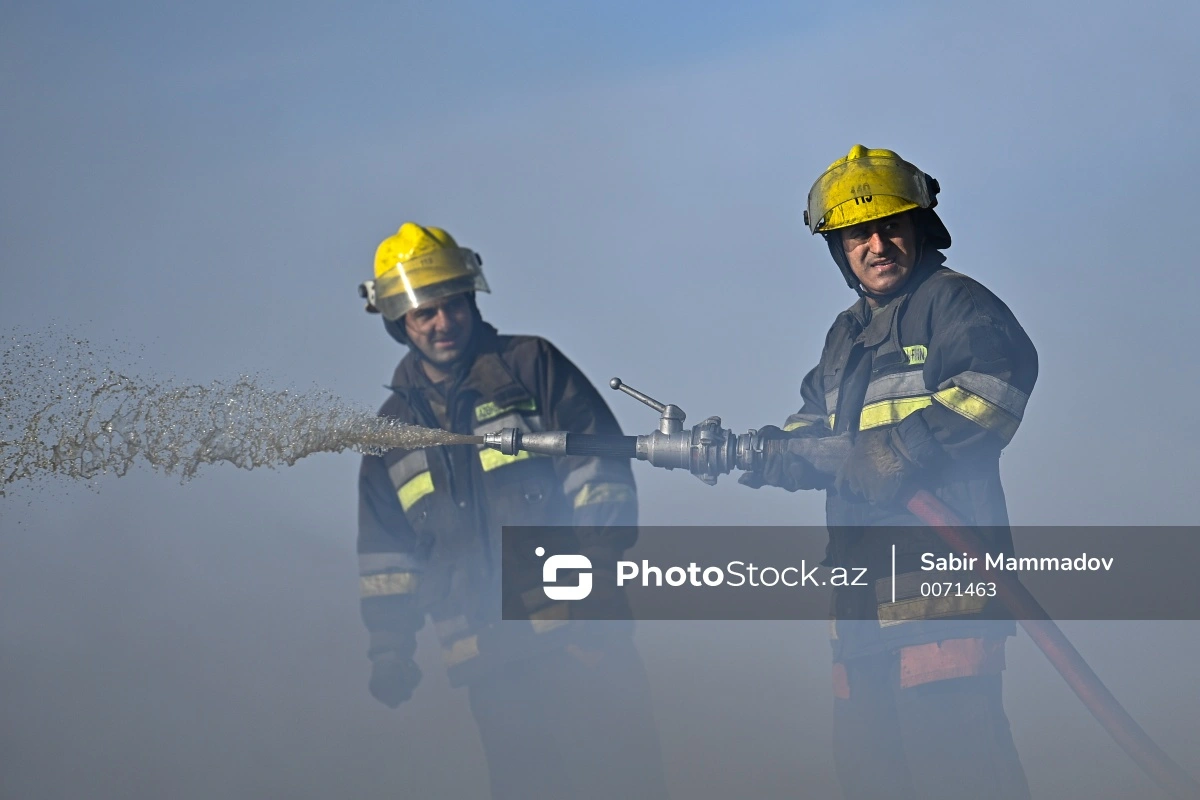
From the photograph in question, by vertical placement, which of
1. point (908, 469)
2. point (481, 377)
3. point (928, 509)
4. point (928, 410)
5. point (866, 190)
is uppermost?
point (866, 190)

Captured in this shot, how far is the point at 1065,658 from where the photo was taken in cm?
626

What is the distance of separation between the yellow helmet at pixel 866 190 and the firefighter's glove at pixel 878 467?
0.94 m

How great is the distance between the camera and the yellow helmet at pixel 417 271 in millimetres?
7680

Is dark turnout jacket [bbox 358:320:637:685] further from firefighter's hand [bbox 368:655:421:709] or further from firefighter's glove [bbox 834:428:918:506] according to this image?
firefighter's glove [bbox 834:428:918:506]

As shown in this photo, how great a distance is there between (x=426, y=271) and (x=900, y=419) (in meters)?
2.76

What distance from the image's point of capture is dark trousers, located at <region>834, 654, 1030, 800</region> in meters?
6.04

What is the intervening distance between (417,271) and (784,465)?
2383 mm

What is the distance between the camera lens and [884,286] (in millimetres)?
6332

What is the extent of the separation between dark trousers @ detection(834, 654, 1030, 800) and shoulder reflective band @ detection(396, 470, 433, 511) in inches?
93.3

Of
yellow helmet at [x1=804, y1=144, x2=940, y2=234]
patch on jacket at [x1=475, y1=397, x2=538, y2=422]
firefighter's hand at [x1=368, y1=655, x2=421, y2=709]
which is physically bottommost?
firefighter's hand at [x1=368, y1=655, x2=421, y2=709]

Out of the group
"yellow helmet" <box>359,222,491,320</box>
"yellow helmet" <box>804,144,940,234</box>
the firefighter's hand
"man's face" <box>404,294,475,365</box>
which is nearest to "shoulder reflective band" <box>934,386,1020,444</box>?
"yellow helmet" <box>804,144,940,234</box>

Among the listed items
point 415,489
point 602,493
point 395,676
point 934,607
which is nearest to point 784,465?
point 934,607

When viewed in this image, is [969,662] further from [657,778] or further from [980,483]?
[657,778]

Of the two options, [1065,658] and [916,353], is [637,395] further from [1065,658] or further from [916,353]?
[1065,658]
